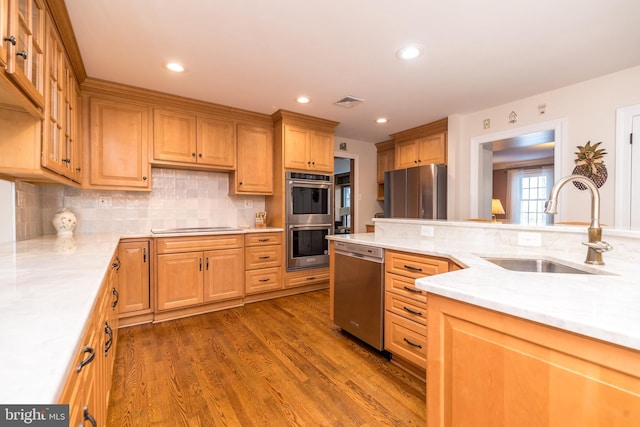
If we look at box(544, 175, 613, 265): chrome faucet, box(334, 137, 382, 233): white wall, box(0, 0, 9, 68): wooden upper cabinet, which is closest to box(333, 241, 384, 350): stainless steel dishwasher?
box(544, 175, 613, 265): chrome faucet

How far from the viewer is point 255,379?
1909 millimetres

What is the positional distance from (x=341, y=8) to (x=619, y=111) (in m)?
2.73

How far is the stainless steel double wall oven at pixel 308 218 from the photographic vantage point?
3711 mm

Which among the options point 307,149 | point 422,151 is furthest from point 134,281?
point 422,151

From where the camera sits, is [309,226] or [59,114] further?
[309,226]

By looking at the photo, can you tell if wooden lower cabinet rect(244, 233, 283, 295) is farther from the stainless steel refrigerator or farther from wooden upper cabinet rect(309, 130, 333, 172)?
the stainless steel refrigerator

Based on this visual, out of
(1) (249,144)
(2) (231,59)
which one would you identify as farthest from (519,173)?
(2) (231,59)

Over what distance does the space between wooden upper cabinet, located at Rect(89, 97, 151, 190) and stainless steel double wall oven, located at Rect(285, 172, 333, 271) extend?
1611mm

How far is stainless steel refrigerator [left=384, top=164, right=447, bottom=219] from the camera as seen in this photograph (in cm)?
382

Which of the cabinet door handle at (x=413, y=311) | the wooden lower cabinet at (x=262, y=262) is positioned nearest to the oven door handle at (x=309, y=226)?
the wooden lower cabinet at (x=262, y=262)

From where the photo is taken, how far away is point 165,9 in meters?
1.79

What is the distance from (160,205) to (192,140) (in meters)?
0.84

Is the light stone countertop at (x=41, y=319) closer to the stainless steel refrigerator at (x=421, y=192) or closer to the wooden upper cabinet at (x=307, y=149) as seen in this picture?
the wooden upper cabinet at (x=307, y=149)

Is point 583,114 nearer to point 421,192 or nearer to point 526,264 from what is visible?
point 421,192
